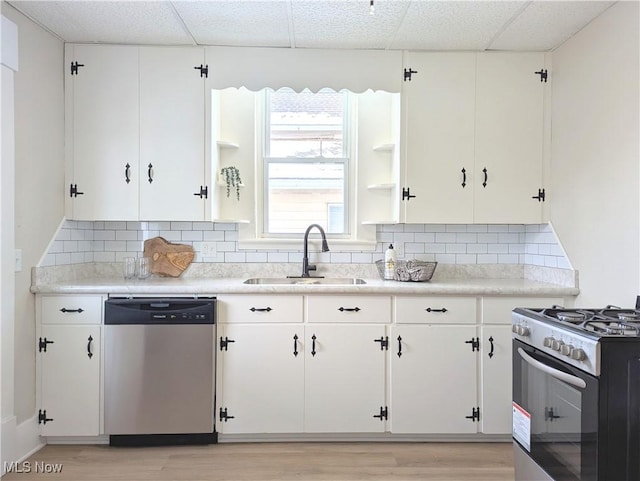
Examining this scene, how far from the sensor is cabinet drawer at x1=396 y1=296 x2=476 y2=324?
288cm

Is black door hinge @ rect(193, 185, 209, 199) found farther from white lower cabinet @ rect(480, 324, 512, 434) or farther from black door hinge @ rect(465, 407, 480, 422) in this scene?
black door hinge @ rect(465, 407, 480, 422)

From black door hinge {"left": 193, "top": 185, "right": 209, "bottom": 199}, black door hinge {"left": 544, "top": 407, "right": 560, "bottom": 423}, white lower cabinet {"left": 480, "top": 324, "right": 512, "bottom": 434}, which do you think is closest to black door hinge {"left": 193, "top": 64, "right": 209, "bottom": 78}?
black door hinge {"left": 193, "top": 185, "right": 209, "bottom": 199}

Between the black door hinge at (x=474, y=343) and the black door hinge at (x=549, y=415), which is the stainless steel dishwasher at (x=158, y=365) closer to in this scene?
the black door hinge at (x=474, y=343)

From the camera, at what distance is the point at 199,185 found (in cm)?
315

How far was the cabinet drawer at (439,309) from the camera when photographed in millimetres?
2885

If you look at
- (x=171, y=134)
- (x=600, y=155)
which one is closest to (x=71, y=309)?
(x=171, y=134)

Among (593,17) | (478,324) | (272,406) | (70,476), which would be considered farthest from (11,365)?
(593,17)

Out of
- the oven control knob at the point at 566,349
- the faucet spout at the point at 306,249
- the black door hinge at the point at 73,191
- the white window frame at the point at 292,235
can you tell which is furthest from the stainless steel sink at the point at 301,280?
the oven control knob at the point at 566,349

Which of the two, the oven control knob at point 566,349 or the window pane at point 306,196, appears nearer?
the oven control knob at point 566,349

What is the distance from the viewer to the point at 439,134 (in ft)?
10.4

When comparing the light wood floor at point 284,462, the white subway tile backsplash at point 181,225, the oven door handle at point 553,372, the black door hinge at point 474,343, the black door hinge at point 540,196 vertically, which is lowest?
the light wood floor at point 284,462

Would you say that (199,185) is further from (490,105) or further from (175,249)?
(490,105)

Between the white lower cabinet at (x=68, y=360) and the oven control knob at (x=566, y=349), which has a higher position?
the oven control knob at (x=566, y=349)

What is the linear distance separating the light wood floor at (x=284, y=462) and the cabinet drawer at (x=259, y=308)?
74cm
